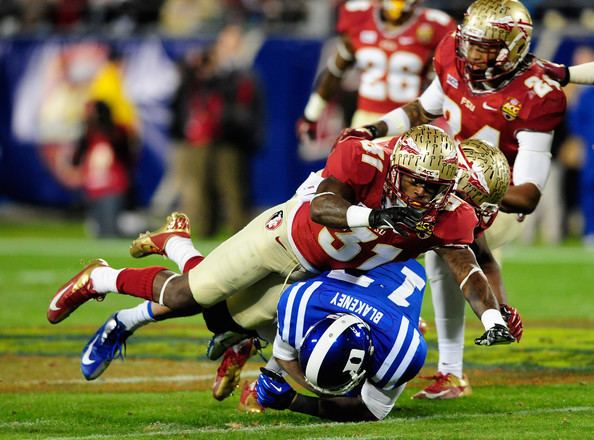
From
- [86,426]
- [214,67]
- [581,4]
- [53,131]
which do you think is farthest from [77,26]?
[86,426]

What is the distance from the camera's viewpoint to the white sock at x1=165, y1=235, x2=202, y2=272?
6.36 m

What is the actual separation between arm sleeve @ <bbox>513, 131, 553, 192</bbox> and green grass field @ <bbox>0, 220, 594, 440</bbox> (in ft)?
3.31

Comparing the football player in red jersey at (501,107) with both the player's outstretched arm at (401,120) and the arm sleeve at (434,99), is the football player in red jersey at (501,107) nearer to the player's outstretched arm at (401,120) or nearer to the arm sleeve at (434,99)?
the player's outstretched arm at (401,120)

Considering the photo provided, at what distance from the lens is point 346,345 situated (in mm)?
5281

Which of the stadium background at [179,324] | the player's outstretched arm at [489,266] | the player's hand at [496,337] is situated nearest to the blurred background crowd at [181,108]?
the stadium background at [179,324]

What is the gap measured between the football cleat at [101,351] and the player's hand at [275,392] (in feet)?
3.13

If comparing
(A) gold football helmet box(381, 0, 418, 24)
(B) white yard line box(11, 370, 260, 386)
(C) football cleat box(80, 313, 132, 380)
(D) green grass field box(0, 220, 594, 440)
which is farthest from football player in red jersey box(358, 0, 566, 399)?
(A) gold football helmet box(381, 0, 418, 24)

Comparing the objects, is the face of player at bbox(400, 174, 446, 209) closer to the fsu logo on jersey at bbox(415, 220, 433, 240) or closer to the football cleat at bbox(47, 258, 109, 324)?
the fsu logo on jersey at bbox(415, 220, 433, 240)

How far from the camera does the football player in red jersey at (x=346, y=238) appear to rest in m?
5.23

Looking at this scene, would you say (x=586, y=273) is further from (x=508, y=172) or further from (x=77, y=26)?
(x=77, y=26)

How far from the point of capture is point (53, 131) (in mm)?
16531

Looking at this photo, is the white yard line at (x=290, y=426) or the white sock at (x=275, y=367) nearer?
the white yard line at (x=290, y=426)

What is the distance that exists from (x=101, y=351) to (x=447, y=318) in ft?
5.46

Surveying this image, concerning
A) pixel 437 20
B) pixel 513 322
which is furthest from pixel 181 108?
pixel 513 322
